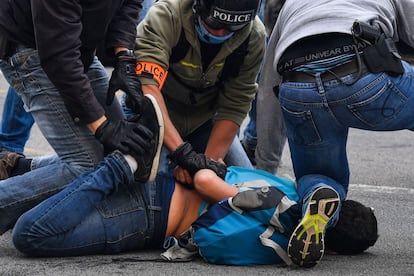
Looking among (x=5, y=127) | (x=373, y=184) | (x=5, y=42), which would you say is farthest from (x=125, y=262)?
(x=373, y=184)

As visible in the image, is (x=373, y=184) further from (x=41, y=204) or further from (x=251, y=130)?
(x=41, y=204)

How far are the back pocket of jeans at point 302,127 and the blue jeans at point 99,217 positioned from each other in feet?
1.95

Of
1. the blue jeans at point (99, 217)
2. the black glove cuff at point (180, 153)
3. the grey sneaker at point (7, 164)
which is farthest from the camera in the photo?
the grey sneaker at point (7, 164)

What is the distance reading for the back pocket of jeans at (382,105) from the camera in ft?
12.3

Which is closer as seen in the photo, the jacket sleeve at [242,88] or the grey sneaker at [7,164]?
the jacket sleeve at [242,88]

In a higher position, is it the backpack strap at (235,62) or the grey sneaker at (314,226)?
the backpack strap at (235,62)

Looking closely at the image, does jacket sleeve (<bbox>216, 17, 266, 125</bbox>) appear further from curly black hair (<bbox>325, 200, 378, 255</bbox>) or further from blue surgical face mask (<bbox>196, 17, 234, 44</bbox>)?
curly black hair (<bbox>325, 200, 378, 255</bbox>)

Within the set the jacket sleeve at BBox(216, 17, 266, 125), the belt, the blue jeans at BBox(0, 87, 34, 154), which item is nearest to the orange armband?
the jacket sleeve at BBox(216, 17, 266, 125)

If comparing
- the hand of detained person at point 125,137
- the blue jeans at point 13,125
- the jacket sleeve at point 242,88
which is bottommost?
the blue jeans at point 13,125

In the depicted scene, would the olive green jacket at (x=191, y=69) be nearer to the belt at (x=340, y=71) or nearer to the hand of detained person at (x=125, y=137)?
the hand of detained person at (x=125, y=137)

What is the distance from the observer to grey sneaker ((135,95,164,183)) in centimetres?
382

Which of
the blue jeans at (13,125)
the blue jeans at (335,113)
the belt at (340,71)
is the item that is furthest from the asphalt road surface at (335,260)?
the blue jeans at (13,125)

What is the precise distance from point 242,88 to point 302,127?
74 centimetres

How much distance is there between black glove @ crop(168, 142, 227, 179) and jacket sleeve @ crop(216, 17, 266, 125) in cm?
54
